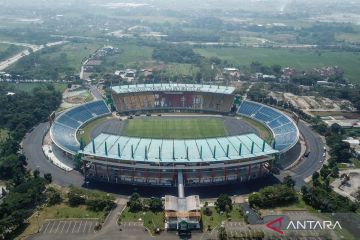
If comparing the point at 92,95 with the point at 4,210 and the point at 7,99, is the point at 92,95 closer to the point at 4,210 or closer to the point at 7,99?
the point at 7,99

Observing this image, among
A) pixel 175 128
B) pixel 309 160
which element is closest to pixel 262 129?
pixel 309 160

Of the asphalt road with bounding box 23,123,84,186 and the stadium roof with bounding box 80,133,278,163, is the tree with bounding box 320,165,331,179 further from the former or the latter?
the asphalt road with bounding box 23,123,84,186

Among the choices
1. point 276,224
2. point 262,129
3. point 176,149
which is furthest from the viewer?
point 262,129

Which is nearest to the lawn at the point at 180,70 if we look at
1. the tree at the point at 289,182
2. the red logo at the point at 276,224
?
the tree at the point at 289,182

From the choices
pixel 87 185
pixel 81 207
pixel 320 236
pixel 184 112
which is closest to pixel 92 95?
pixel 184 112

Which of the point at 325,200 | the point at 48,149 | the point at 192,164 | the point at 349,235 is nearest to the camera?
the point at 349,235

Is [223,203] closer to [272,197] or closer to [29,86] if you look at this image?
[272,197]

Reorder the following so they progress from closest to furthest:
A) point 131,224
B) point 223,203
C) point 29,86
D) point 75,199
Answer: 1. point 131,224
2. point 223,203
3. point 75,199
4. point 29,86
